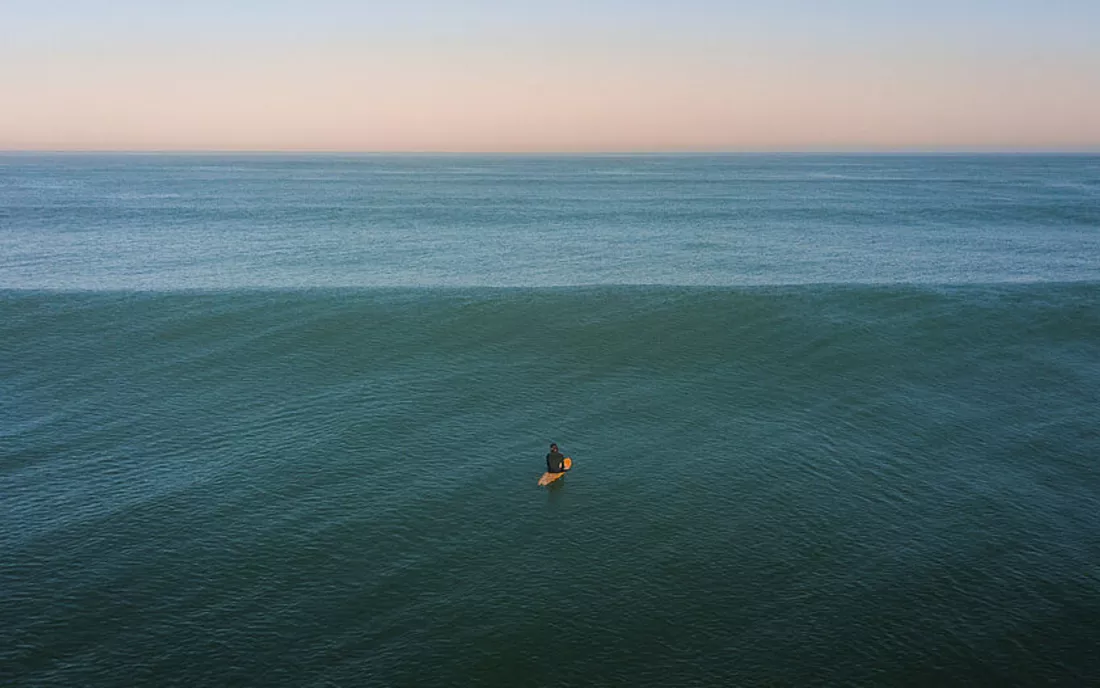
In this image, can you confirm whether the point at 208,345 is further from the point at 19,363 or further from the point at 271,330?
the point at 19,363

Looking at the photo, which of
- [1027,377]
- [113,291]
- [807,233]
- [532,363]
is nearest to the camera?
[1027,377]

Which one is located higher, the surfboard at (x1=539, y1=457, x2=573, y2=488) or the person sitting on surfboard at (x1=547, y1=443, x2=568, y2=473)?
the person sitting on surfboard at (x1=547, y1=443, x2=568, y2=473)

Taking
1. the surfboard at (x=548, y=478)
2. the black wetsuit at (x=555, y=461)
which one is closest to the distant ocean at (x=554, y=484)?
the surfboard at (x=548, y=478)

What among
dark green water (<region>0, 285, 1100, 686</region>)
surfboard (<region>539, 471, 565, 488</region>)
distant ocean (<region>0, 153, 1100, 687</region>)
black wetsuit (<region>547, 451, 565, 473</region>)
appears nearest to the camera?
dark green water (<region>0, 285, 1100, 686</region>)

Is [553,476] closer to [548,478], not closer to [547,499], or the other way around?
[548,478]

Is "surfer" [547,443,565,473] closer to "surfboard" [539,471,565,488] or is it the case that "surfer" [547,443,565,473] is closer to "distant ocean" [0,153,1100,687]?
"surfboard" [539,471,565,488]

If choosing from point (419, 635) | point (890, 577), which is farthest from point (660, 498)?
point (419, 635)

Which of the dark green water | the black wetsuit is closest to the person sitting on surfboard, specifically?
the black wetsuit

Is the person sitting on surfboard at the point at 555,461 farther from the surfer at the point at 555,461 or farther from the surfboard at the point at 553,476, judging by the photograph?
the surfboard at the point at 553,476
